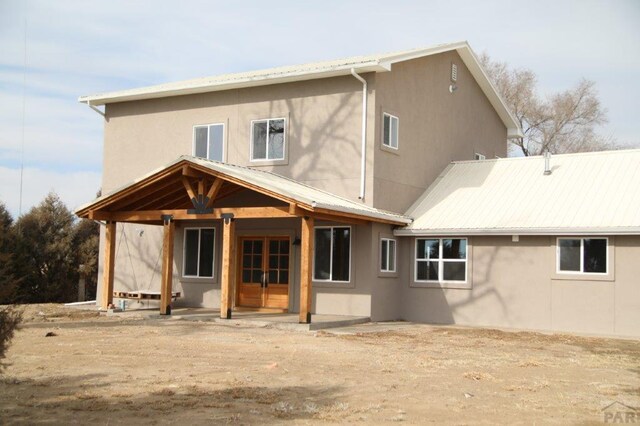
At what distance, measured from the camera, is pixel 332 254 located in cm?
1872

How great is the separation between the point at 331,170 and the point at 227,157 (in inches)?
133

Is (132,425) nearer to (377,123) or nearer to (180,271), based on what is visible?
(377,123)

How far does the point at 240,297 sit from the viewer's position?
20.5 m

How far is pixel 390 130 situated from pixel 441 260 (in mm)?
3578

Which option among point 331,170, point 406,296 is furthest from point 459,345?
point 331,170

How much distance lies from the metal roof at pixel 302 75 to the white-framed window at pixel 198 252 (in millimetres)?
3960

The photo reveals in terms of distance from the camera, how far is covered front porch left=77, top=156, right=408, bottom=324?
16188 mm

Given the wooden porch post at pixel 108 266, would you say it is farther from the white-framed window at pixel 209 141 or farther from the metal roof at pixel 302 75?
the metal roof at pixel 302 75

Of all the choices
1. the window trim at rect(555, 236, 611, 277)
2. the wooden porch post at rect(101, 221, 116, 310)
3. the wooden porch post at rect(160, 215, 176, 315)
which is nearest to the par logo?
the window trim at rect(555, 236, 611, 277)

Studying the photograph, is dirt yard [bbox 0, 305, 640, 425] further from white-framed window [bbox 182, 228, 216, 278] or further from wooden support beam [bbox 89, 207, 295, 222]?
white-framed window [bbox 182, 228, 216, 278]

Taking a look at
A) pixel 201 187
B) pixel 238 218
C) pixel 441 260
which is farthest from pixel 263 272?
pixel 441 260

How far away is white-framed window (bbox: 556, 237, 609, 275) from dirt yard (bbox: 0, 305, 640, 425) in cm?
200

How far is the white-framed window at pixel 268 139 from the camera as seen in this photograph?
65.9 feet

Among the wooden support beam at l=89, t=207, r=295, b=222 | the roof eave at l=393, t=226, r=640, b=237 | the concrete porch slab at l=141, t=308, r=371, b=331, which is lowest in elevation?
the concrete porch slab at l=141, t=308, r=371, b=331
